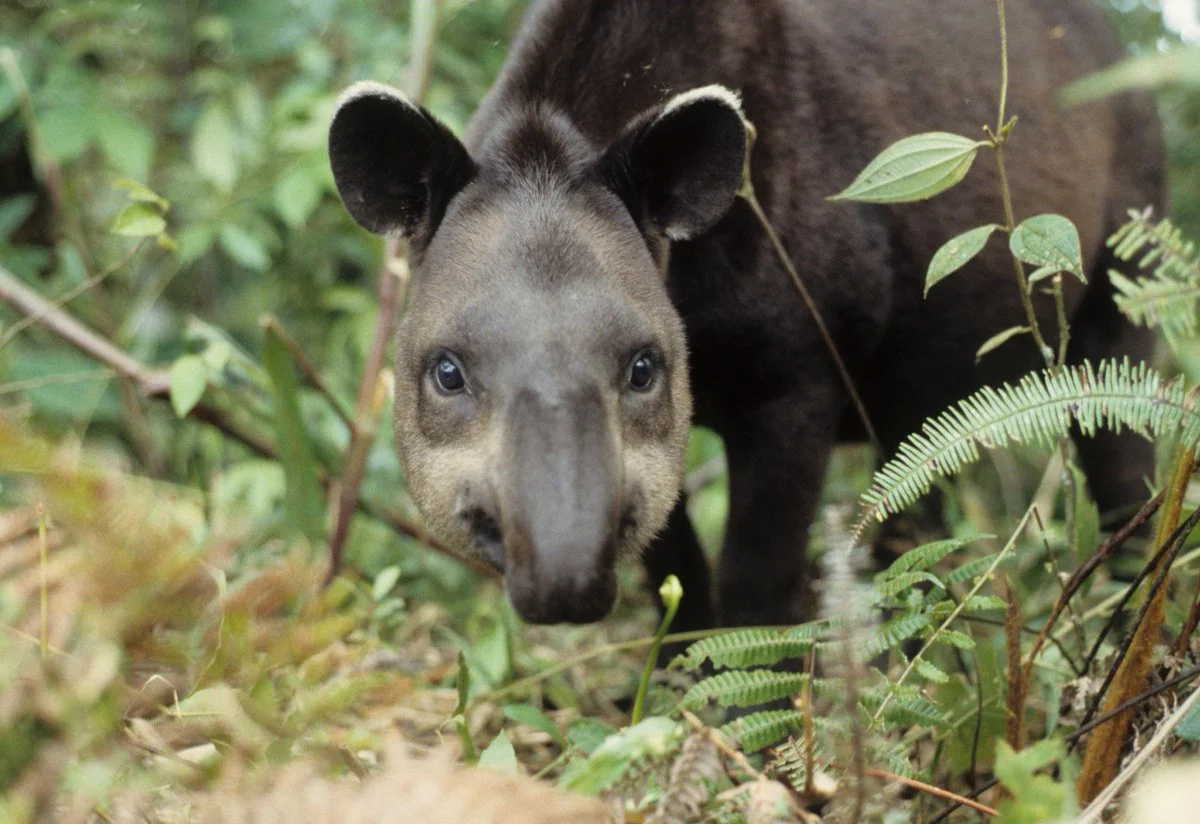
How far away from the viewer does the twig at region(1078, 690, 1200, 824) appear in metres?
2.24

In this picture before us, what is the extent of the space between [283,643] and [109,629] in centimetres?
36

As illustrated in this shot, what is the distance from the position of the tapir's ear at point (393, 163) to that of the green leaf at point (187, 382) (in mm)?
1062

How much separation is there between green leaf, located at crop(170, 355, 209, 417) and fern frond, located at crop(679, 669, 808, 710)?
2.30 m

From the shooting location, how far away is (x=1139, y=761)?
2.35 metres

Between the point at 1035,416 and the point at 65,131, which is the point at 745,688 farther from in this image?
the point at 65,131

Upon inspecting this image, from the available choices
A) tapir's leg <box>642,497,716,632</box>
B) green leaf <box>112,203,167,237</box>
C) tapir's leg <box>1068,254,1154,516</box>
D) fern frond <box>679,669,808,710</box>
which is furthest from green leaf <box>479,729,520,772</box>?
tapir's leg <box>1068,254,1154,516</box>

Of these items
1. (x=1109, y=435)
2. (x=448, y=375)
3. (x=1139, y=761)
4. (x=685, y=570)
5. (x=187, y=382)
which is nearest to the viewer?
(x=1139, y=761)

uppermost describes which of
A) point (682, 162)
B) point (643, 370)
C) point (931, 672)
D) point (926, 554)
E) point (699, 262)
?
point (682, 162)

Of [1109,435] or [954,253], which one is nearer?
[954,253]

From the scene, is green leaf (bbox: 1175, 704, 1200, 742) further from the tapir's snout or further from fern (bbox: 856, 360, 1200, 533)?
the tapir's snout

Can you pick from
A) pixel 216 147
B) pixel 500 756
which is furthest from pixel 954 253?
pixel 216 147

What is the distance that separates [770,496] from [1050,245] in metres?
1.55

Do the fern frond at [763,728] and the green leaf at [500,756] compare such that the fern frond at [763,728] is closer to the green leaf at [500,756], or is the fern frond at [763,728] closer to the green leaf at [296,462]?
the green leaf at [500,756]

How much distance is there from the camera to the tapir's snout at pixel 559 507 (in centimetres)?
250
